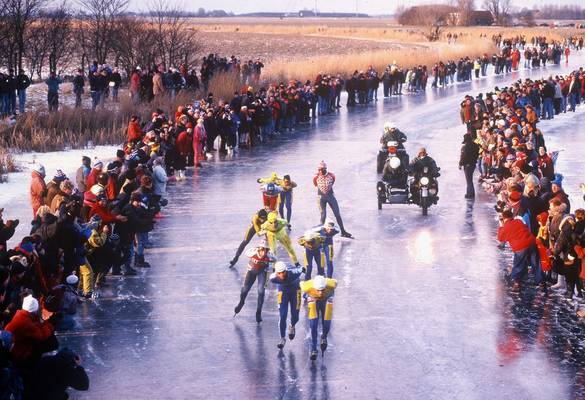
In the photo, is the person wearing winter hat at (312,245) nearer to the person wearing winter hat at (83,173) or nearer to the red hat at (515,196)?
the red hat at (515,196)

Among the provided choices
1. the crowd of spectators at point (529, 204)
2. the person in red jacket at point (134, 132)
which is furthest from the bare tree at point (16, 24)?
the crowd of spectators at point (529, 204)

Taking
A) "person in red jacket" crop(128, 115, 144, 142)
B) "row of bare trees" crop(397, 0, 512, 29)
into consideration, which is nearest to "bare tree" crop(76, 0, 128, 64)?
"person in red jacket" crop(128, 115, 144, 142)

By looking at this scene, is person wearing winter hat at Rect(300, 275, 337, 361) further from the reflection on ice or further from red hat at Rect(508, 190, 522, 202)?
red hat at Rect(508, 190, 522, 202)

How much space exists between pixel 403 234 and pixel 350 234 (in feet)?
3.86

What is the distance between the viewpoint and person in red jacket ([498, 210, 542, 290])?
1563 centimetres

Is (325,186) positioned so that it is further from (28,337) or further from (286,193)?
(28,337)

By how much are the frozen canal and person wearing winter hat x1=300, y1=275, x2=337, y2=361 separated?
1.02 feet

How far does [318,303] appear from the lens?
12195mm

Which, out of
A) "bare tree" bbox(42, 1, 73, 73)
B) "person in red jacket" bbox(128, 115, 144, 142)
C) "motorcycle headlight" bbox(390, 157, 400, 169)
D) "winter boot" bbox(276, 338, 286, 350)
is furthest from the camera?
"bare tree" bbox(42, 1, 73, 73)

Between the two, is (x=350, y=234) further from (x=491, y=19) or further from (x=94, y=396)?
(x=491, y=19)

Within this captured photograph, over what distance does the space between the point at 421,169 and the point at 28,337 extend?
41.8 ft

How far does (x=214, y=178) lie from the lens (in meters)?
26.2

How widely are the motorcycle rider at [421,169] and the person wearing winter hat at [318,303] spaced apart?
939cm

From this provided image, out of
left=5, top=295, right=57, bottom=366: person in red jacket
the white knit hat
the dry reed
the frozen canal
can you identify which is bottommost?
the frozen canal
